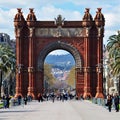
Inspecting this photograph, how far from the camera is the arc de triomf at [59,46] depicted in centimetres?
11031

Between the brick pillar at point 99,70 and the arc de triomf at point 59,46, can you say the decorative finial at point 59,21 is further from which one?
the brick pillar at point 99,70

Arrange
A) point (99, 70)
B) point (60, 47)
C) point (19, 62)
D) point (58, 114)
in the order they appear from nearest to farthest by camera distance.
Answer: point (58, 114), point (99, 70), point (19, 62), point (60, 47)

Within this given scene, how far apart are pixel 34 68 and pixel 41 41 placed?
5415 millimetres

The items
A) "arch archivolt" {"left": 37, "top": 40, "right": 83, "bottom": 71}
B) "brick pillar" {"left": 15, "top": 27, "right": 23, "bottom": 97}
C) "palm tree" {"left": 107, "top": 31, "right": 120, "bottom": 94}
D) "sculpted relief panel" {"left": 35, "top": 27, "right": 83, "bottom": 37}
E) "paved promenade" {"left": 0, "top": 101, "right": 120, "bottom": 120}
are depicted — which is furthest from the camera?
"sculpted relief panel" {"left": 35, "top": 27, "right": 83, "bottom": 37}

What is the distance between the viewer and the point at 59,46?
11244 cm

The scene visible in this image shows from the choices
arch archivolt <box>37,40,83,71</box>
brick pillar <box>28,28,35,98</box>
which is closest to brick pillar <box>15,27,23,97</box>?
brick pillar <box>28,28,35,98</box>

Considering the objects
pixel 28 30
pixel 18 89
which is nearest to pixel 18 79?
pixel 18 89

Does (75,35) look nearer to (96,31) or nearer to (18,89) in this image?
(96,31)

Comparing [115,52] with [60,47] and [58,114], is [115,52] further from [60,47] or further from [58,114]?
[58,114]

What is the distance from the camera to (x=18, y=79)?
111m

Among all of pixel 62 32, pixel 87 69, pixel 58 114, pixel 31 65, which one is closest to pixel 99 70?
pixel 87 69

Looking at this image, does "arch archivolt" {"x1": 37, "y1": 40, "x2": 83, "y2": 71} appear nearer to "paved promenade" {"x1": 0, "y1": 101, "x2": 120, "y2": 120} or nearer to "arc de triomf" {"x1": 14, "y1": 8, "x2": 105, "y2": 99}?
"arc de triomf" {"x1": 14, "y1": 8, "x2": 105, "y2": 99}

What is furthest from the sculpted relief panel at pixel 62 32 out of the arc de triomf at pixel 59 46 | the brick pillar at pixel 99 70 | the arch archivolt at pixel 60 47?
the brick pillar at pixel 99 70

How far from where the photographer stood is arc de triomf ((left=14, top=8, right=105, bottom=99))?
4343 inches
